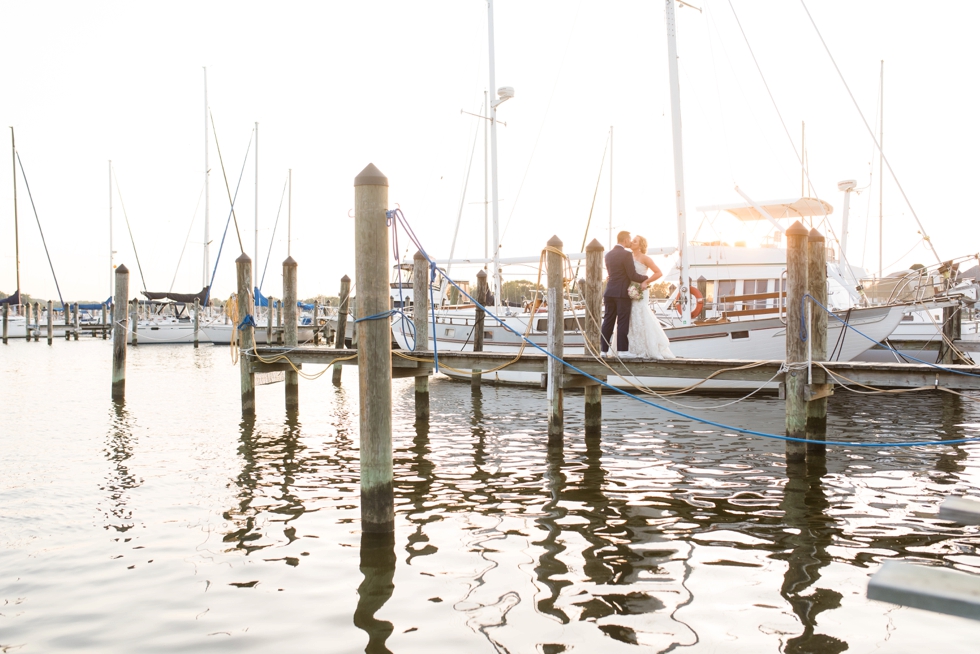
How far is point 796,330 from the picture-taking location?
7.88 meters

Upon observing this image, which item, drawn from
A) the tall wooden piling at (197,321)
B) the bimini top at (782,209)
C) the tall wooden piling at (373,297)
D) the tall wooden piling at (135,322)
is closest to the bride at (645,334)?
the tall wooden piling at (373,297)

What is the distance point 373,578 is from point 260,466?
4522 millimetres

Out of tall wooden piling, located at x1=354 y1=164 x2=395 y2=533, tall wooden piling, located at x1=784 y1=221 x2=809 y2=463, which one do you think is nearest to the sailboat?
tall wooden piling, located at x1=784 y1=221 x2=809 y2=463

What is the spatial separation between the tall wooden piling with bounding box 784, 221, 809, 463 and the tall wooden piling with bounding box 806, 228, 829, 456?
57 centimetres

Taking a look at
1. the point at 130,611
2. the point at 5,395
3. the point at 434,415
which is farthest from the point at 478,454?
the point at 5,395

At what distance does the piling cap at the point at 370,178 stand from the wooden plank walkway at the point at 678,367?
4.55 metres

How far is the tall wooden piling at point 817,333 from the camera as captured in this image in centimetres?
876

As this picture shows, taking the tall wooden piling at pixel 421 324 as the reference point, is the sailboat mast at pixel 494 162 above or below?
above

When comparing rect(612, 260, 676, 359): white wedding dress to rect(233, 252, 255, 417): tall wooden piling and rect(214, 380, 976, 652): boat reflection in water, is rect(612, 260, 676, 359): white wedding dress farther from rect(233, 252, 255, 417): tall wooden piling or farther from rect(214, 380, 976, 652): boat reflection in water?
rect(233, 252, 255, 417): tall wooden piling

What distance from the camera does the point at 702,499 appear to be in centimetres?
736

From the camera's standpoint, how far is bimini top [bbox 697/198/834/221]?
21.4 m

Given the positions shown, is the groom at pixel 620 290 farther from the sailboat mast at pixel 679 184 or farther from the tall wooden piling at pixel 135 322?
the tall wooden piling at pixel 135 322

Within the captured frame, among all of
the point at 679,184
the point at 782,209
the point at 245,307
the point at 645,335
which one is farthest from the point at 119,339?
the point at 782,209

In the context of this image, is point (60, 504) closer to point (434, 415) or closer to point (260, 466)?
point (260, 466)
